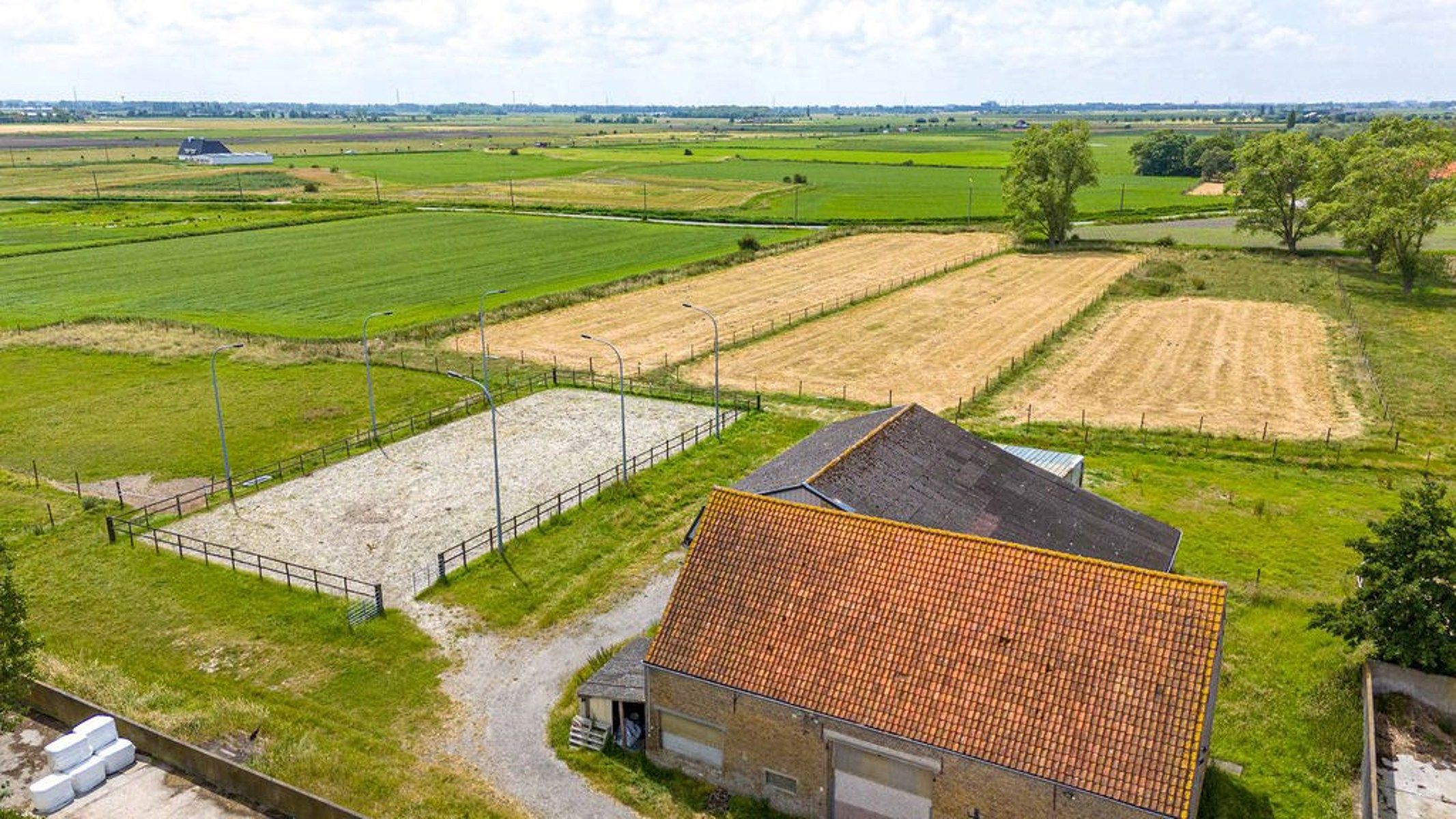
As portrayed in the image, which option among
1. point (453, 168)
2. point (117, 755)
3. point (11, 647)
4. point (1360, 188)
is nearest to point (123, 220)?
point (453, 168)

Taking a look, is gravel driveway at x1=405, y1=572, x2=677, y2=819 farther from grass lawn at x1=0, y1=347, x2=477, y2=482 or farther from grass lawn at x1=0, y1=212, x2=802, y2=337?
grass lawn at x1=0, y1=212, x2=802, y2=337

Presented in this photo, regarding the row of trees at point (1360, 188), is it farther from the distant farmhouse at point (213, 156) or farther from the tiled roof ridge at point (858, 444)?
the distant farmhouse at point (213, 156)

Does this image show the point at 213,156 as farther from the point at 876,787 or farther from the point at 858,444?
the point at 876,787

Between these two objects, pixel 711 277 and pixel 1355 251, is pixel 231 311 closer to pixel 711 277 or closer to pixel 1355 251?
pixel 711 277

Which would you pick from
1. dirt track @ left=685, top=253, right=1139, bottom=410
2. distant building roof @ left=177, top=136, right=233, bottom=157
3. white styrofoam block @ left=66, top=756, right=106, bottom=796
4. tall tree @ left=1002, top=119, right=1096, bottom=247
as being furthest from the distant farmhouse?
white styrofoam block @ left=66, top=756, right=106, bottom=796

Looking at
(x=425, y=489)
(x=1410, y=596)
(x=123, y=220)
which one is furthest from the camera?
(x=123, y=220)
